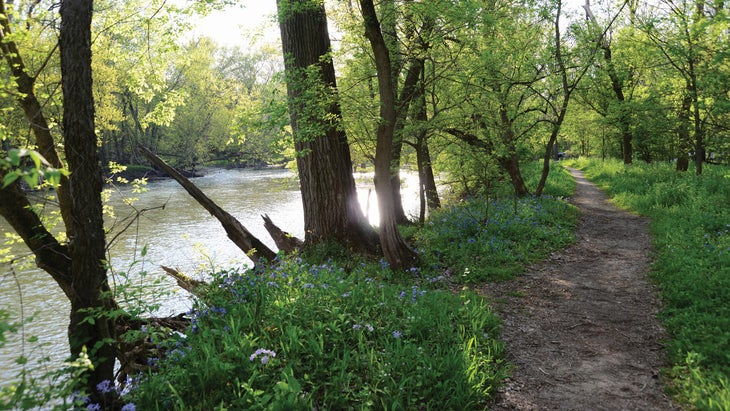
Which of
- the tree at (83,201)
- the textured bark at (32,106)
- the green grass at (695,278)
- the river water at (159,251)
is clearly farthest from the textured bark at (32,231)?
the green grass at (695,278)

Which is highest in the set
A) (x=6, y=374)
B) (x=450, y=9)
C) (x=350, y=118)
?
(x=450, y=9)

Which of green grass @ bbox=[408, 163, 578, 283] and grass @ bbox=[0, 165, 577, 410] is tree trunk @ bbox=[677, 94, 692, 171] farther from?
grass @ bbox=[0, 165, 577, 410]

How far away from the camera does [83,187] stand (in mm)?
3289

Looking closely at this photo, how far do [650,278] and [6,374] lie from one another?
9168 millimetres

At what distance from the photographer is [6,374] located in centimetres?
621

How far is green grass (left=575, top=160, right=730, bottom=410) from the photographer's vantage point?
3.38 meters

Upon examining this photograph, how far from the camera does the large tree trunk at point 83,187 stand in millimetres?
3225

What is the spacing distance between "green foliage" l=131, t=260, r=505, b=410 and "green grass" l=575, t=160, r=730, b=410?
4.79ft

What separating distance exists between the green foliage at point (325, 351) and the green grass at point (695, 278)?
146cm

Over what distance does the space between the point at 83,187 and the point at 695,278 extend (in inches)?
254

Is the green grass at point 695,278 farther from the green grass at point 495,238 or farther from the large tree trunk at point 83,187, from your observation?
the large tree trunk at point 83,187

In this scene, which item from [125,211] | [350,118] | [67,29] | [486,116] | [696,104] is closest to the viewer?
[67,29]

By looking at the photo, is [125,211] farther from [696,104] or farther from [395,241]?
[696,104]

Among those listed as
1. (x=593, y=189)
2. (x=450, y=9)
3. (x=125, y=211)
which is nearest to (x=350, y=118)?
(x=450, y=9)
